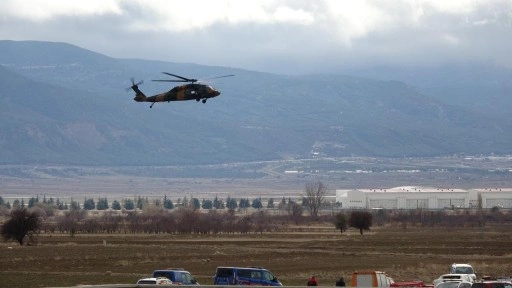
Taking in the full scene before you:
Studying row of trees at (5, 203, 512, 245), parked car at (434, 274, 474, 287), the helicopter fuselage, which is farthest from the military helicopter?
row of trees at (5, 203, 512, 245)

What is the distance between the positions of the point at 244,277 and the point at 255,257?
2492cm

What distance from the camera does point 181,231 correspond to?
393 ft

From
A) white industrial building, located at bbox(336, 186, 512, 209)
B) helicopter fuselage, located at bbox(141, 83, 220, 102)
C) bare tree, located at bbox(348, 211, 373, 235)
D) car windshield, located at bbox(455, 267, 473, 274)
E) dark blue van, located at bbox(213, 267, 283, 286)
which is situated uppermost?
white industrial building, located at bbox(336, 186, 512, 209)

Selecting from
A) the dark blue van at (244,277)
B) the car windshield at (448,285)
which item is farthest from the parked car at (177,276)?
the car windshield at (448,285)

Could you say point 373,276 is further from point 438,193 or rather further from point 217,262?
point 438,193

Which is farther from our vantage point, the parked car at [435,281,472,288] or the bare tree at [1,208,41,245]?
A: the bare tree at [1,208,41,245]

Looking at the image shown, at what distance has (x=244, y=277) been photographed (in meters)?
48.0

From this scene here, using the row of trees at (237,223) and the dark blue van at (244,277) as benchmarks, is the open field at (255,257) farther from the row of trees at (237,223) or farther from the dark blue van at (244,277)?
the row of trees at (237,223)

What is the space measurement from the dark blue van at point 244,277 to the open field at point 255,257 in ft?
16.7

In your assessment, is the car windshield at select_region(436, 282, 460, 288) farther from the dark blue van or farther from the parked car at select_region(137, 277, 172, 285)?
the parked car at select_region(137, 277, 172, 285)

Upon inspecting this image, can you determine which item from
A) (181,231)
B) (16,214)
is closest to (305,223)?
(181,231)

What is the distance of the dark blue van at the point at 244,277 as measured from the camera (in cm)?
4744

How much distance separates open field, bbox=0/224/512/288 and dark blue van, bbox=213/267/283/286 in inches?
200

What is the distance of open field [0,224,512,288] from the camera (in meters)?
58.5
